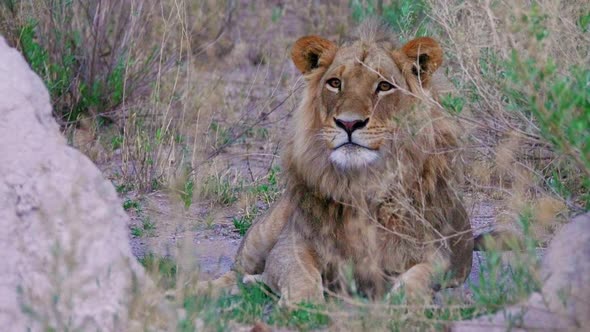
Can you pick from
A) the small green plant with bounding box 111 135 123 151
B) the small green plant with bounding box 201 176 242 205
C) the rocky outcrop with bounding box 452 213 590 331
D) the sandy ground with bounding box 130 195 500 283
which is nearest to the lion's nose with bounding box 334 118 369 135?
the sandy ground with bounding box 130 195 500 283

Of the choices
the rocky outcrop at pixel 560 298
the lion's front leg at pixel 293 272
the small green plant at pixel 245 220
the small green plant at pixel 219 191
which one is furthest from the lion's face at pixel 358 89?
the small green plant at pixel 219 191

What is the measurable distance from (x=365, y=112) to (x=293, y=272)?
0.80 meters

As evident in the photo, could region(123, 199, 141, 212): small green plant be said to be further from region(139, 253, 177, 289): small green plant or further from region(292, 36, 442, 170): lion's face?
region(292, 36, 442, 170): lion's face

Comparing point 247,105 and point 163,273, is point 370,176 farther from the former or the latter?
point 247,105

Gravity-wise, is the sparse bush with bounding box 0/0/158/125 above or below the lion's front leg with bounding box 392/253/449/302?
below

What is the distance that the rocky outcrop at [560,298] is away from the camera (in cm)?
364

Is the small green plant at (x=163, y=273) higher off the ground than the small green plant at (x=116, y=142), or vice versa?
the small green plant at (x=163, y=273)

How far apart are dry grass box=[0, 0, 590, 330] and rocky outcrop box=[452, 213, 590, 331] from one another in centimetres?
10

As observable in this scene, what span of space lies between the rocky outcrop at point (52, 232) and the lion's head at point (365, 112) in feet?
4.18

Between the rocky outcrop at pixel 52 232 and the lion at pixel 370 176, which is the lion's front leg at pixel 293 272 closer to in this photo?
the lion at pixel 370 176

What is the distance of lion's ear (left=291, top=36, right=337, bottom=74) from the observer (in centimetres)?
554

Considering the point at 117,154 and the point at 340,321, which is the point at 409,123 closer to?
the point at 340,321

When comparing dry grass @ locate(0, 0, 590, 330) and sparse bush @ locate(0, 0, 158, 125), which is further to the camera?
sparse bush @ locate(0, 0, 158, 125)

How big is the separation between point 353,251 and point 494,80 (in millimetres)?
1034
